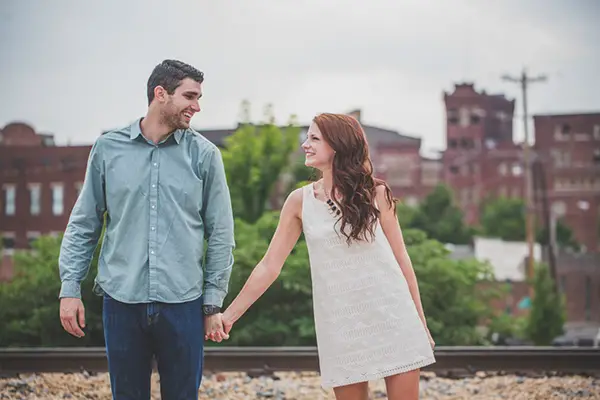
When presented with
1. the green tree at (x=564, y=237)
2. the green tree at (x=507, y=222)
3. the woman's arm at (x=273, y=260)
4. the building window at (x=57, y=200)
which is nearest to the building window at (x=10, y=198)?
the building window at (x=57, y=200)

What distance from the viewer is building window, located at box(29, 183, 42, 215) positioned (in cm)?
3375

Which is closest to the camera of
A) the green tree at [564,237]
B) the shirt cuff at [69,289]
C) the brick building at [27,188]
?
the shirt cuff at [69,289]

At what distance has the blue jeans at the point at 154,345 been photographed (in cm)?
346

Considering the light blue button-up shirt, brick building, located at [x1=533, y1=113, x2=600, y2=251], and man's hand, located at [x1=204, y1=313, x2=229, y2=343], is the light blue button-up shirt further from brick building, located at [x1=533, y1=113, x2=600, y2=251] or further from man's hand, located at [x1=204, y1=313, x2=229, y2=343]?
brick building, located at [x1=533, y1=113, x2=600, y2=251]

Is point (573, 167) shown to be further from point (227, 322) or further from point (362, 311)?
point (227, 322)

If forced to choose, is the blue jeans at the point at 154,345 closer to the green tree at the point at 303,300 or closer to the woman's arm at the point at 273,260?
the woman's arm at the point at 273,260

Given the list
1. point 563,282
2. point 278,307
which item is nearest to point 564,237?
point 563,282

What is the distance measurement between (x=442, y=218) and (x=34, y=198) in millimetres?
30952

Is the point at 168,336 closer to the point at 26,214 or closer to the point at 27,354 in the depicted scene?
the point at 27,354

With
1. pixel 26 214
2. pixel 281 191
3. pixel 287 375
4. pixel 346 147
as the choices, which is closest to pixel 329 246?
pixel 346 147

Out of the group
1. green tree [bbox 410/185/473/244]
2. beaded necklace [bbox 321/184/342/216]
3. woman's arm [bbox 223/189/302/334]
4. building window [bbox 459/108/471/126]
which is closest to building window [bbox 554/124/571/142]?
building window [bbox 459/108/471/126]

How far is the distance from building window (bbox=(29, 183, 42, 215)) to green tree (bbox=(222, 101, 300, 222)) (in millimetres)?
19038

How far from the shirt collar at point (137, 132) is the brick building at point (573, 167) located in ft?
227

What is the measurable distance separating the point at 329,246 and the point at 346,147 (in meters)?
0.41
